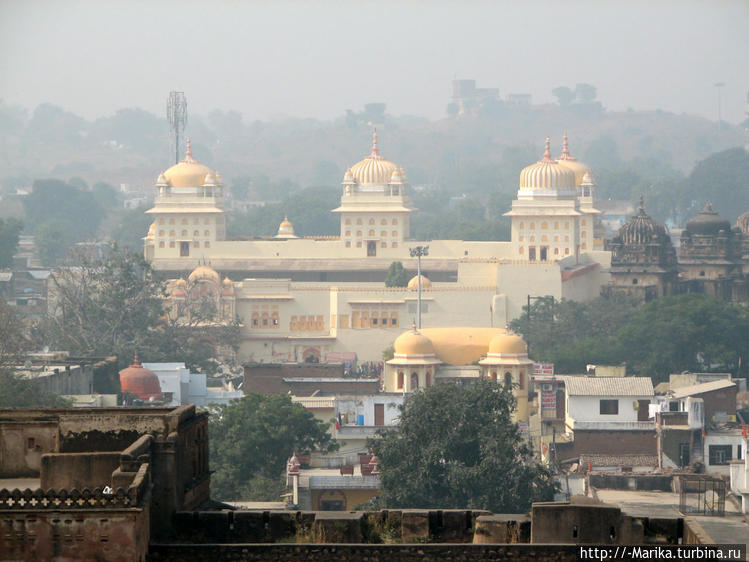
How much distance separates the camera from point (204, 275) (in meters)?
58.8

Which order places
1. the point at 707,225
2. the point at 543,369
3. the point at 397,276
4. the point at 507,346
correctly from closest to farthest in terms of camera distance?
the point at 507,346 → the point at 543,369 → the point at 397,276 → the point at 707,225

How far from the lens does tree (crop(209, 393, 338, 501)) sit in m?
35.6

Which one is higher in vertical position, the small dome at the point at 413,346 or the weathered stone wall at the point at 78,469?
the small dome at the point at 413,346

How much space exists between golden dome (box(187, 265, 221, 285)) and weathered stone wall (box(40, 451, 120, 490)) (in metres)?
42.1

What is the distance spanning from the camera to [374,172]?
6750cm

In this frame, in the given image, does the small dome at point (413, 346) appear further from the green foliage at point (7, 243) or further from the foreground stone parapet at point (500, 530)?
the green foliage at point (7, 243)

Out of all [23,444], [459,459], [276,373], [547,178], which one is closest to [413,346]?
[276,373]

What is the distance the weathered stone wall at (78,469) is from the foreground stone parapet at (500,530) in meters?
2.62

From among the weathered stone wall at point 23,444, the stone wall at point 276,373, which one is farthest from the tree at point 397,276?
the weathered stone wall at point 23,444

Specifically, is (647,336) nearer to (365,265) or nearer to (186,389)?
(186,389)

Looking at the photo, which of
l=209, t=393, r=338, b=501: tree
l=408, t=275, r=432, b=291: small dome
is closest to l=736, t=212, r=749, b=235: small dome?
l=408, t=275, r=432, b=291: small dome

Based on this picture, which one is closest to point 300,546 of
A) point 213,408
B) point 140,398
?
point 213,408

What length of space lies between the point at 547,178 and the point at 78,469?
50.4m

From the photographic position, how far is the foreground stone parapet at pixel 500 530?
16.0m
